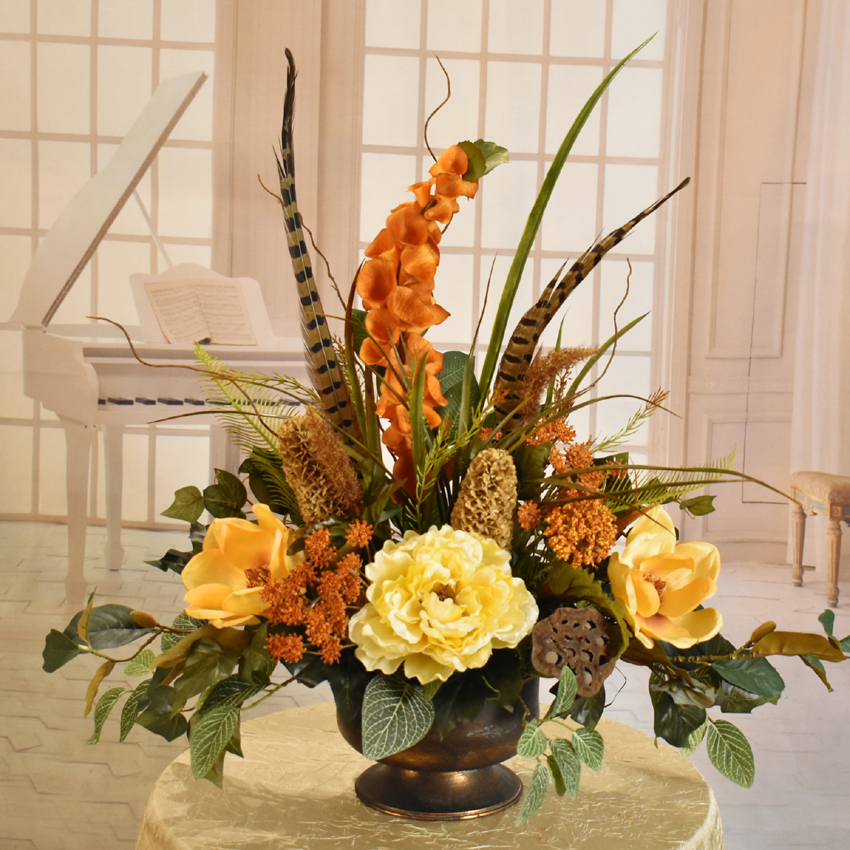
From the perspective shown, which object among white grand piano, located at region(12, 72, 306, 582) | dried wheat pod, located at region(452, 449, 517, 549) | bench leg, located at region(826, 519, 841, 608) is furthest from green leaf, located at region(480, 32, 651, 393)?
bench leg, located at region(826, 519, 841, 608)

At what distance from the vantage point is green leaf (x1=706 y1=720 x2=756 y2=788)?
0.87 m

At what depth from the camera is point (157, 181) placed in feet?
13.6

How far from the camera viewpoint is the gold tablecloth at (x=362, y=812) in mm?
887

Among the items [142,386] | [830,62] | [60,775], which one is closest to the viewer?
[60,775]

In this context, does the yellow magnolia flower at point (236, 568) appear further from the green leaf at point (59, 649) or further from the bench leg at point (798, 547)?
the bench leg at point (798, 547)

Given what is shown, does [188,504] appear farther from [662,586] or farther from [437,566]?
[662,586]

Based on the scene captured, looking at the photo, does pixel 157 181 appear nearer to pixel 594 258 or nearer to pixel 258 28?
pixel 258 28

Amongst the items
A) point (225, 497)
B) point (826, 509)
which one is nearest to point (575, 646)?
point (225, 497)

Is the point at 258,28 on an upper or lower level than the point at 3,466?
upper

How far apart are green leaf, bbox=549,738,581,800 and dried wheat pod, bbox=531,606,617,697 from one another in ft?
0.15

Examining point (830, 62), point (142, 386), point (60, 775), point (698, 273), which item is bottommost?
point (60, 775)

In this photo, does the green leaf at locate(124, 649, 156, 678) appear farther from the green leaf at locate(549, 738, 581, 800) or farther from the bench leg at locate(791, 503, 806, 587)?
the bench leg at locate(791, 503, 806, 587)

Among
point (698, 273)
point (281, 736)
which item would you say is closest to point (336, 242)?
point (698, 273)

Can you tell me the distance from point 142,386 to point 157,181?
138 cm
